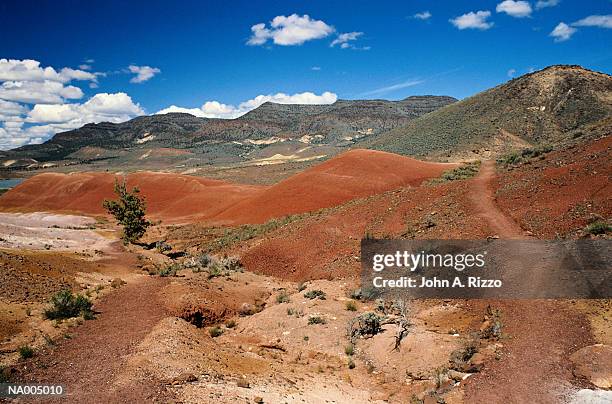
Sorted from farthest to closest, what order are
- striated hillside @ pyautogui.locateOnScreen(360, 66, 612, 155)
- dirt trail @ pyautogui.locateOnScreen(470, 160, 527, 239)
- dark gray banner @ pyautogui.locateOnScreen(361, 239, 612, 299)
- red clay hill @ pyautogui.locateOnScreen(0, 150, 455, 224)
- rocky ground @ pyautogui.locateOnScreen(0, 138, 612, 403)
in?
striated hillside @ pyautogui.locateOnScreen(360, 66, 612, 155) < red clay hill @ pyautogui.locateOnScreen(0, 150, 455, 224) < dirt trail @ pyautogui.locateOnScreen(470, 160, 527, 239) < dark gray banner @ pyautogui.locateOnScreen(361, 239, 612, 299) < rocky ground @ pyautogui.locateOnScreen(0, 138, 612, 403)

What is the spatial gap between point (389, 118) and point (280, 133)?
4731 centimetres

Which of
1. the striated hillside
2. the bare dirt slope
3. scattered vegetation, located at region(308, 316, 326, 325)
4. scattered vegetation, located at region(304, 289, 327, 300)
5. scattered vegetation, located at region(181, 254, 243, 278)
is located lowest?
scattered vegetation, located at region(308, 316, 326, 325)

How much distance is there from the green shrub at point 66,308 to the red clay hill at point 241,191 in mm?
21042

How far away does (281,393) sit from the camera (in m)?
7.86

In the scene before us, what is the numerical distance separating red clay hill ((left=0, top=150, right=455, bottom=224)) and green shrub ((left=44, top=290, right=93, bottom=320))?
2104 centimetres

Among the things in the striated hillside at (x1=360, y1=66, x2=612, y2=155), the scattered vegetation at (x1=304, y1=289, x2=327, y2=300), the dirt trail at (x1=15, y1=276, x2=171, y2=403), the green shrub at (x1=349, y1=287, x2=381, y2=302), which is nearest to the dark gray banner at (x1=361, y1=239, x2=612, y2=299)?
the green shrub at (x1=349, y1=287, x2=381, y2=302)

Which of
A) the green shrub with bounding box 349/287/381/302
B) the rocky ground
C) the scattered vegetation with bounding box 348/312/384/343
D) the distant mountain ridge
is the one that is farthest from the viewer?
the distant mountain ridge

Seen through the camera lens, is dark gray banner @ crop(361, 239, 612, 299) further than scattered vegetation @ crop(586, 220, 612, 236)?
No

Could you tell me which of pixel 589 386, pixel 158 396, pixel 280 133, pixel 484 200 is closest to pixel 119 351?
pixel 158 396

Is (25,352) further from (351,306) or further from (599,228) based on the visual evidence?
(599,228)

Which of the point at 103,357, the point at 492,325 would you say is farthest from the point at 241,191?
the point at 492,325

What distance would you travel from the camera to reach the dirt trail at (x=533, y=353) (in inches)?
306

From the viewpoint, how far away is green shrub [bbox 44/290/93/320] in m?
11.5

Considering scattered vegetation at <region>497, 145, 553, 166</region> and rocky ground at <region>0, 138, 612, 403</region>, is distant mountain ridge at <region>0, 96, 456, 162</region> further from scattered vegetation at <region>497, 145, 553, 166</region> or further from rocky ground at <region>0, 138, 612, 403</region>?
rocky ground at <region>0, 138, 612, 403</region>
